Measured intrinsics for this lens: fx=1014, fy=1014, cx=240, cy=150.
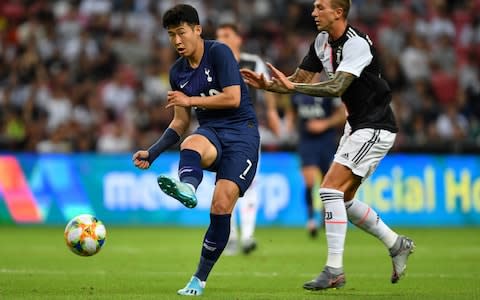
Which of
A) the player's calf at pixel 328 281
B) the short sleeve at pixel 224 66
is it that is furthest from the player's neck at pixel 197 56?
the player's calf at pixel 328 281

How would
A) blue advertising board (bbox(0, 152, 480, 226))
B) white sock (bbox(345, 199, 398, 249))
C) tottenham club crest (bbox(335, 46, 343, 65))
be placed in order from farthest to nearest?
blue advertising board (bbox(0, 152, 480, 226)) < white sock (bbox(345, 199, 398, 249)) < tottenham club crest (bbox(335, 46, 343, 65))

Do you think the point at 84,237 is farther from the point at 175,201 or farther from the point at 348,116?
the point at 175,201

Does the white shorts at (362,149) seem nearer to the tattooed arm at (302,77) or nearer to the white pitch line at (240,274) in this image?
the tattooed arm at (302,77)

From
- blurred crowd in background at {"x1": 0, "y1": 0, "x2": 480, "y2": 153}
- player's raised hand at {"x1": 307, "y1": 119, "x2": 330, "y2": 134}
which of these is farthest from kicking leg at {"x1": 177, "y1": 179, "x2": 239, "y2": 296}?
blurred crowd in background at {"x1": 0, "y1": 0, "x2": 480, "y2": 153}

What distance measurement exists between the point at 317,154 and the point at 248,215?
12.6ft

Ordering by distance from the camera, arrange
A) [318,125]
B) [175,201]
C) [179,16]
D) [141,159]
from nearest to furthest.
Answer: [179,16], [141,159], [318,125], [175,201]

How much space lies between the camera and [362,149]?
8727mm

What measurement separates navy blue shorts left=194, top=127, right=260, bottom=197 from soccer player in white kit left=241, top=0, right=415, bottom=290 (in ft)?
1.54

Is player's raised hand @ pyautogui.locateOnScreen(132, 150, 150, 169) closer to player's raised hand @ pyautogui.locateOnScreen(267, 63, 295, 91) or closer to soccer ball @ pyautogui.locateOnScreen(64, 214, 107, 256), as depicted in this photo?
soccer ball @ pyautogui.locateOnScreen(64, 214, 107, 256)

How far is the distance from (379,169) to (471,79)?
5.11 m

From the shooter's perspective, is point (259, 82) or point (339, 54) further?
point (339, 54)

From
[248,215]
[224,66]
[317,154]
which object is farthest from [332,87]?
[317,154]

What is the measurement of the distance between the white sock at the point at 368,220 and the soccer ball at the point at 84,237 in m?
2.21

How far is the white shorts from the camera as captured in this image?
8734 mm
